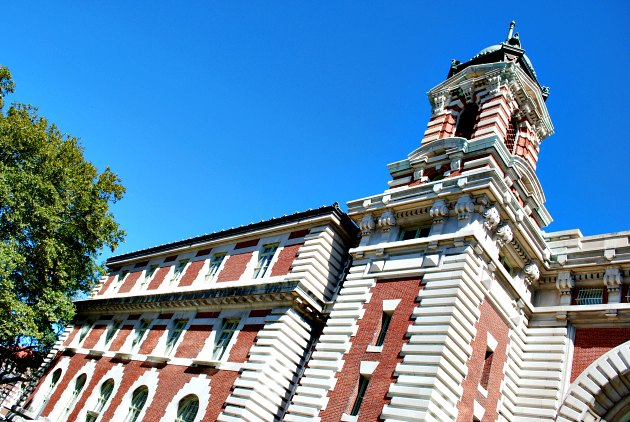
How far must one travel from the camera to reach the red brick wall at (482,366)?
656 inches

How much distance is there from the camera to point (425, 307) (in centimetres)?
1761

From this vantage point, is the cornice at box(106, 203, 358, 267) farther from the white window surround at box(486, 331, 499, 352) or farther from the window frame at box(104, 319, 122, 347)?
the white window surround at box(486, 331, 499, 352)

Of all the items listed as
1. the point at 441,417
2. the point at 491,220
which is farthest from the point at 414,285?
the point at 441,417

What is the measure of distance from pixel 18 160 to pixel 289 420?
25.0 meters

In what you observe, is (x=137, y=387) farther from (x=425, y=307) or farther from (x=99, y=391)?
(x=425, y=307)

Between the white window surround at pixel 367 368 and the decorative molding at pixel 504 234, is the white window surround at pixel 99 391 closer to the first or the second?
the white window surround at pixel 367 368

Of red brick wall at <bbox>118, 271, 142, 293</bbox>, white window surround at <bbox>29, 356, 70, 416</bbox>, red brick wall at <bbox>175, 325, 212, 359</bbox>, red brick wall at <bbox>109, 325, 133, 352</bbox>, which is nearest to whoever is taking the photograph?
red brick wall at <bbox>175, 325, 212, 359</bbox>

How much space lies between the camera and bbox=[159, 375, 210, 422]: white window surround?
22344mm

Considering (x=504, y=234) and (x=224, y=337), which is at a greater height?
(x=504, y=234)

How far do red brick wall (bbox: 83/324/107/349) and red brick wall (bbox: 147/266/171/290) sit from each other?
4.24 metres

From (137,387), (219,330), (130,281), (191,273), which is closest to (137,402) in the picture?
(137,387)

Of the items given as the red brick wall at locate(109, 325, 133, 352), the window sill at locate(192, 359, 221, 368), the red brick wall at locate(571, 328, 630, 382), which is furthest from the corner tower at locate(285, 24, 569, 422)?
the red brick wall at locate(109, 325, 133, 352)

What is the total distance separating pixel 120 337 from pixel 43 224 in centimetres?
858

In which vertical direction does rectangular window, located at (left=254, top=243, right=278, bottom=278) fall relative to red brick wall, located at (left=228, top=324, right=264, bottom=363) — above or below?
above
